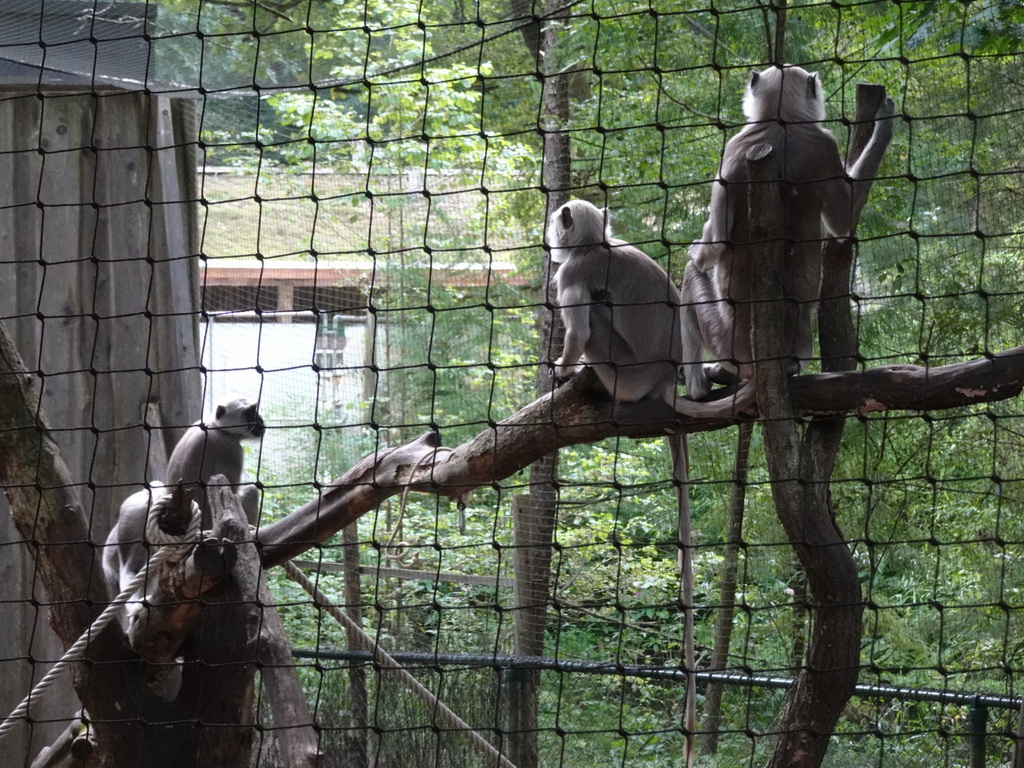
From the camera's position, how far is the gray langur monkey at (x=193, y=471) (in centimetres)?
424

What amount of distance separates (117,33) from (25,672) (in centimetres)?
268

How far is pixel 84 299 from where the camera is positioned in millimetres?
4316

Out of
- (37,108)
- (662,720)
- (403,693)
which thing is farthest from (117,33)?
(662,720)

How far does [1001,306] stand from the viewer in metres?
4.86

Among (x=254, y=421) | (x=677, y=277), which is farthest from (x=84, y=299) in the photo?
(x=677, y=277)

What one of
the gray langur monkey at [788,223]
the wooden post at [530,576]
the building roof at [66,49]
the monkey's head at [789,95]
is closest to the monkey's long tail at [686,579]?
the gray langur monkey at [788,223]

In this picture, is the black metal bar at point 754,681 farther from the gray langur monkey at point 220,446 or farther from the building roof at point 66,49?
the building roof at point 66,49

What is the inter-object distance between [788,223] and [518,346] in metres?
5.43

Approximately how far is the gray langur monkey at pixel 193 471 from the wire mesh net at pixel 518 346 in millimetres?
164

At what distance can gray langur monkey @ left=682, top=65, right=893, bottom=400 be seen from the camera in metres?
3.43

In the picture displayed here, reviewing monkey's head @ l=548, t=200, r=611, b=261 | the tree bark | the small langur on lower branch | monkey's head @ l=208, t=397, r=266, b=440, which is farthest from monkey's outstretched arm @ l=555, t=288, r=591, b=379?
monkey's head @ l=208, t=397, r=266, b=440

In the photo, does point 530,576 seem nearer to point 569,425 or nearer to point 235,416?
point 235,416

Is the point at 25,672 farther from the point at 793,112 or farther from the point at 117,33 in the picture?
the point at 793,112

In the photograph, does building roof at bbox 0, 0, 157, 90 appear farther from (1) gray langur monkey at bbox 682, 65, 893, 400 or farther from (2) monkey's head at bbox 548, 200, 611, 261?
(1) gray langur monkey at bbox 682, 65, 893, 400
